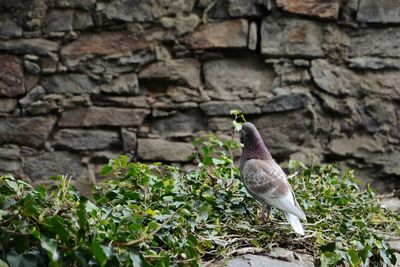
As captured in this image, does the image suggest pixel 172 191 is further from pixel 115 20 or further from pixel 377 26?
pixel 377 26

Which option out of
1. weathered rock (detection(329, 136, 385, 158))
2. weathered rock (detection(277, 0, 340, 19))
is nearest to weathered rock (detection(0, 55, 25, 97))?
weathered rock (detection(277, 0, 340, 19))

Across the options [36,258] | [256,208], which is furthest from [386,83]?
[36,258]

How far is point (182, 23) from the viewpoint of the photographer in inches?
182

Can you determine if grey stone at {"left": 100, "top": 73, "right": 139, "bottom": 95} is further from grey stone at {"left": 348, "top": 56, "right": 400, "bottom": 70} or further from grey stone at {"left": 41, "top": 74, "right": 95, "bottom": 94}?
grey stone at {"left": 348, "top": 56, "right": 400, "bottom": 70}

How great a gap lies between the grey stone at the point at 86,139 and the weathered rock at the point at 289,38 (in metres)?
1.11

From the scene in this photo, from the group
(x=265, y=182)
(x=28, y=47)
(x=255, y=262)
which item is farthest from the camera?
(x=28, y=47)

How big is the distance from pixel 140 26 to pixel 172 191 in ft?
6.35

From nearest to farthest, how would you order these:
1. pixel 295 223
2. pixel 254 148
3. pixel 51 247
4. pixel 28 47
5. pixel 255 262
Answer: pixel 51 247, pixel 255 262, pixel 295 223, pixel 254 148, pixel 28 47

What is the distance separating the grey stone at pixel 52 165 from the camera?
15.3ft

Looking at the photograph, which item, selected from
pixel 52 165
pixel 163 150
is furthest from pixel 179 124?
pixel 52 165

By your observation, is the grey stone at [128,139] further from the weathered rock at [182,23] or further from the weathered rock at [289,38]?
the weathered rock at [289,38]

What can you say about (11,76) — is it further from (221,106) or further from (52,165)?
(221,106)

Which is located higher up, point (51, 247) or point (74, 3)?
point (74, 3)

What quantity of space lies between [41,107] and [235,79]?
1241 millimetres
